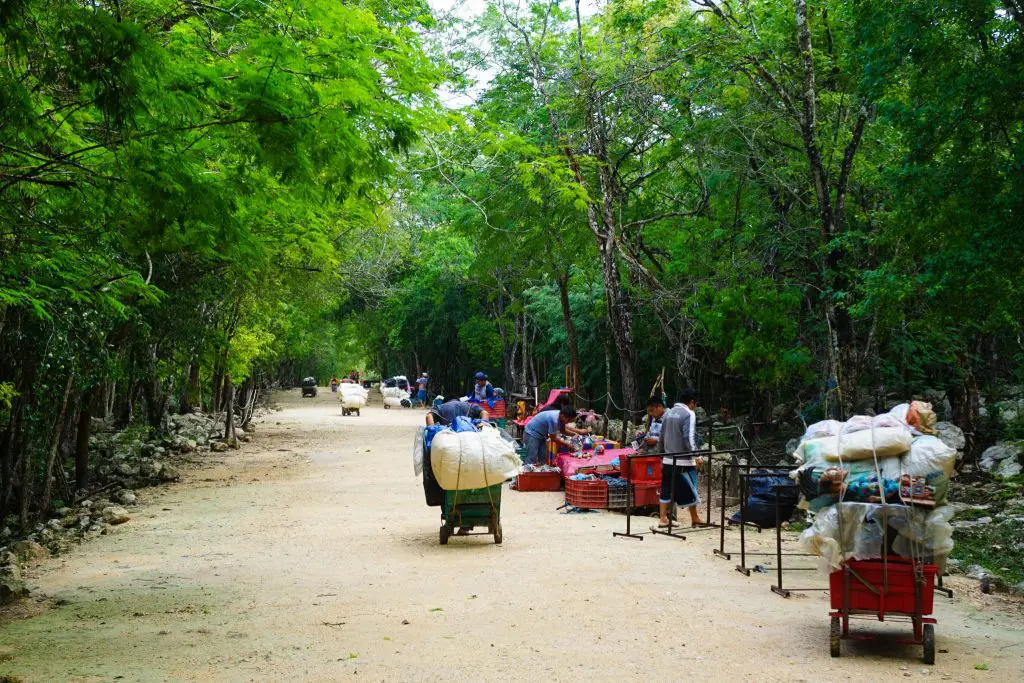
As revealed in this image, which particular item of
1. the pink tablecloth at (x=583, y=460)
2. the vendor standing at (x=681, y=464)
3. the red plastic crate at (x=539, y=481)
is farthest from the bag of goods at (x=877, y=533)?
the red plastic crate at (x=539, y=481)

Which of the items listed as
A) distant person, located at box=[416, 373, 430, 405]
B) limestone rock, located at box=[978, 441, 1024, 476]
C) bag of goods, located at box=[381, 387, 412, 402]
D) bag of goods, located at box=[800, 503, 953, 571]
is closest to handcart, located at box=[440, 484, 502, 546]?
bag of goods, located at box=[800, 503, 953, 571]

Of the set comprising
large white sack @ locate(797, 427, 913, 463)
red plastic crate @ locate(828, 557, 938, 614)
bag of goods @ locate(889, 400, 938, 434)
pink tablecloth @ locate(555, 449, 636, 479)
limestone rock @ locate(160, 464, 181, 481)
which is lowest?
limestone rock @ locate(160, 464, 181, 481)

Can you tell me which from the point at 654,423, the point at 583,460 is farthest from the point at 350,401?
the point at 654,423

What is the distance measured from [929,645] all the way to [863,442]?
1363 mm

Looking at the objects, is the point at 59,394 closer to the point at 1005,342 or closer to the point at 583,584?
the point at 583,584

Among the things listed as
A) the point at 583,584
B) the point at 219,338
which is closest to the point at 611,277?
the point at 219,338

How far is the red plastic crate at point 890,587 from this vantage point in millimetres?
6402

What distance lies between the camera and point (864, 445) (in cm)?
659

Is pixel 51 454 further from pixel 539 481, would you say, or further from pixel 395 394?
pixel 395 394

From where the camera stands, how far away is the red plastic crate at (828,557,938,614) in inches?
252

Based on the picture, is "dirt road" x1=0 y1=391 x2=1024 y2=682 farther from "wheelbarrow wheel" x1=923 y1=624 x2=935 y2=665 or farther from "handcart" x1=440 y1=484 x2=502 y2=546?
"handcart" x1=440 y1=484 x2=502 y2=546

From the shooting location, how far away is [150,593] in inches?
351

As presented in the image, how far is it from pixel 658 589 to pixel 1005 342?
17.9 m

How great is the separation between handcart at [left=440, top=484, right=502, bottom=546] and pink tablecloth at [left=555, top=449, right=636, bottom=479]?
3.60 m
